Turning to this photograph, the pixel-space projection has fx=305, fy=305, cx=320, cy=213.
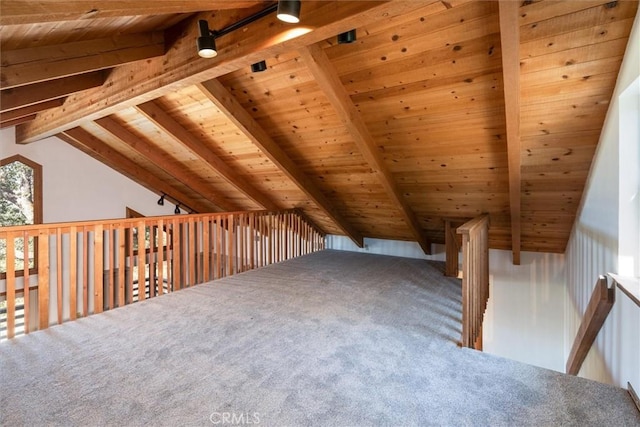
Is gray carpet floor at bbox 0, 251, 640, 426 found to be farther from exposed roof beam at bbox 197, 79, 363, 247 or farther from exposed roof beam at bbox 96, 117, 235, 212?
exposed roof beam at bbox 96, 117, 235, 212

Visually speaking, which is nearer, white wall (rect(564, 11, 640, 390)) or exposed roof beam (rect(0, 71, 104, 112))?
white wall (rect(564, 11, 640, 390))

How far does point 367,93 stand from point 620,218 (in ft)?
6.91

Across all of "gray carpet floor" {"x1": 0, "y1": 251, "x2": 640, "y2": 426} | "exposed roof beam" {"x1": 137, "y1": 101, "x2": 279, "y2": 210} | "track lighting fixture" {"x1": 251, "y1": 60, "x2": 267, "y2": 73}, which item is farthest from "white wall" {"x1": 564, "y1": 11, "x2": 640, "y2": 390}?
"exposed roof beam" {"x1": 137, "y1": 101, "x2": 279, "y2": 210}

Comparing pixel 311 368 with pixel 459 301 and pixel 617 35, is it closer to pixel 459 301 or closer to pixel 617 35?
pixel 459 301

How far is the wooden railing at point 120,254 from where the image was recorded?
2590 millimetres

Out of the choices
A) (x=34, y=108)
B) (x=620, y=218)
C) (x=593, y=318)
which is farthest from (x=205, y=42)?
(x=593, y=318)

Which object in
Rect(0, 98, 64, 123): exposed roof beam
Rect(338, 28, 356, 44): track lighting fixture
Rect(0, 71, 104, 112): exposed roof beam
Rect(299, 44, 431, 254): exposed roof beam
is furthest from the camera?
Rect(0, 98, 64, 123): exposed roof beam

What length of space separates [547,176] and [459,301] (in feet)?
5.15

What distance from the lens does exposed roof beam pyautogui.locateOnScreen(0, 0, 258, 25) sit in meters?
1.29

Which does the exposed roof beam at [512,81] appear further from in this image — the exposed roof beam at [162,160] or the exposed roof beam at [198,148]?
the exposed roof beam at [162,160]

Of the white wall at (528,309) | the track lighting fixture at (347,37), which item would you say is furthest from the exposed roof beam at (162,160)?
the white wall at (528,309)

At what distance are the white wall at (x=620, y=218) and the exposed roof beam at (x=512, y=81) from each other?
0.59 metres

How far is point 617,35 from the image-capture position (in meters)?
1.88

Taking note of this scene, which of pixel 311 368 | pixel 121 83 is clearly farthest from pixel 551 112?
pixel 121 83
